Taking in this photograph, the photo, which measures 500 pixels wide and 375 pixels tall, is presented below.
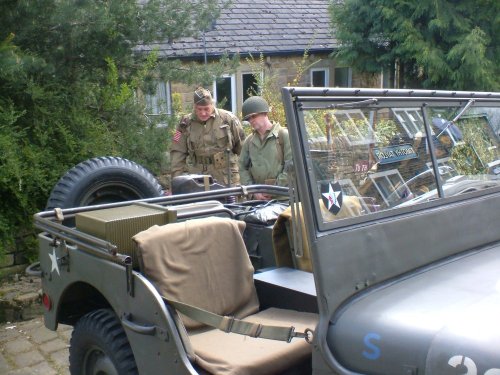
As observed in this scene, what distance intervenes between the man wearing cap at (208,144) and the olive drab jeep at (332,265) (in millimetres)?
2958

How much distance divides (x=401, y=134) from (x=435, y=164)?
0.21 metres

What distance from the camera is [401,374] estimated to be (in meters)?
2.09

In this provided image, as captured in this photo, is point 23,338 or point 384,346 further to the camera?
point 23,338

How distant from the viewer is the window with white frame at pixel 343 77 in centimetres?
1407

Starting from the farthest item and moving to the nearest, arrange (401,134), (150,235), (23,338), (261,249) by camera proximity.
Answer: (23,338) → (261,249) → (150,235) → (401,134)

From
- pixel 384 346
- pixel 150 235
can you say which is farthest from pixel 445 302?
pixel 150 235

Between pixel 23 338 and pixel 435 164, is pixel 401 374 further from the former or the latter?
pixel 23 338

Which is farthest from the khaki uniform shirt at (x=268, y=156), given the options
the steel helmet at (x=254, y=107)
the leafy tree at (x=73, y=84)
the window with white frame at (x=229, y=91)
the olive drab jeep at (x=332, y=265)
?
the window with white frame at (x=229, y=91)

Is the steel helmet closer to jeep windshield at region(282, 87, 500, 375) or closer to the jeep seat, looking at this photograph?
the jeep seat

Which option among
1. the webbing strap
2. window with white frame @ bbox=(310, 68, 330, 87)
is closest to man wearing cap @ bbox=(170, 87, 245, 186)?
the webbing strap

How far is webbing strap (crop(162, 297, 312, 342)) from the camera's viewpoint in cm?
238

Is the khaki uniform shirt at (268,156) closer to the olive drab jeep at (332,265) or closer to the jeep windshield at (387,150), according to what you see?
the olive drab jeep at (332,265)

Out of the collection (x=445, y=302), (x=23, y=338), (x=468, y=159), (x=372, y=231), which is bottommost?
(x=23, y=338)

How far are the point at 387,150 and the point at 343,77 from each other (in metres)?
11.8
